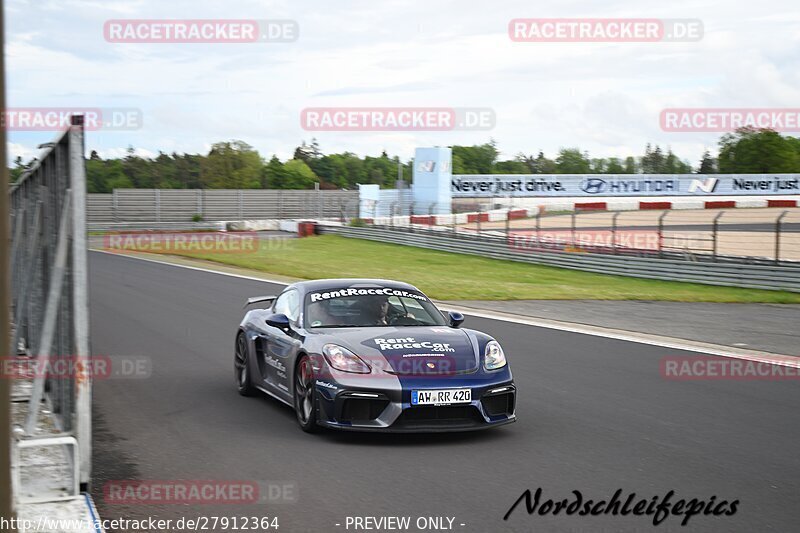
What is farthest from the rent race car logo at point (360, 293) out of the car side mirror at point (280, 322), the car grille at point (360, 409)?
the car grille at point (360, 409)

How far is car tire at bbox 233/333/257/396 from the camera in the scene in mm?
9938

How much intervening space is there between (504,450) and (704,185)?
201ft

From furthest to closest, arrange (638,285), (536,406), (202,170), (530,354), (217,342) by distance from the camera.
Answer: (202,170), (638,285), (217,342), (530,354), (536,406)

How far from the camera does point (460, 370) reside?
7773 millimetres

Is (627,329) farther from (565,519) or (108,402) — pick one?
(565,519)

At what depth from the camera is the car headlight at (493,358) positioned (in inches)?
315

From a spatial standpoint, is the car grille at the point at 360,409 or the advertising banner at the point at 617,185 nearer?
the car grille at the point at 360,409

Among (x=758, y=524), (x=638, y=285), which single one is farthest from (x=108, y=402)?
(x=638, y=285)

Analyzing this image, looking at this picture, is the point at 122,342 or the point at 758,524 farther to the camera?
the point at 122,342

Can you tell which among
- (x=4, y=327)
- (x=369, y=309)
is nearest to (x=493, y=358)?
(x=369, y=309)

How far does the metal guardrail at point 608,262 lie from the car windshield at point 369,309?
18.0 meters

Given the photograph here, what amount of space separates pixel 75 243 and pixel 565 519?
331cm

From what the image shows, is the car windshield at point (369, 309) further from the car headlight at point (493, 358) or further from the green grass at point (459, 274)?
the green grass at point (459, 274)

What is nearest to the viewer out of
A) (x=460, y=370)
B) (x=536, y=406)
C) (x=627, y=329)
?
(x=460, y=370)
